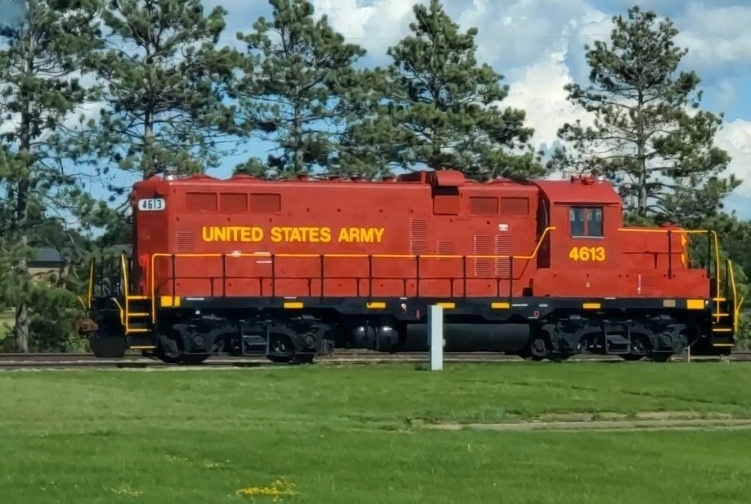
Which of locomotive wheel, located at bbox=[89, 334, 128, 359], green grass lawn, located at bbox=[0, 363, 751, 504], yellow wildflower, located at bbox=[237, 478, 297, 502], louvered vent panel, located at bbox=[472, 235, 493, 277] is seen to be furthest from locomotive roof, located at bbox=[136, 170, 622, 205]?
yellow wildflower, located at bbox=[237, 478, 297, 502]

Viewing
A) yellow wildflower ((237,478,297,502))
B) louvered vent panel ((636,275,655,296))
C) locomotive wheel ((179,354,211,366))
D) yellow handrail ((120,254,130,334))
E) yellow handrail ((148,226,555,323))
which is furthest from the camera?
louvered vent panel ((636,275,655,296))

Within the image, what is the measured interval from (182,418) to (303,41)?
2427 cm

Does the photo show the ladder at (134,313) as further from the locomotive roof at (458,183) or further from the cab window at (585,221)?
the cab window at (585,221)

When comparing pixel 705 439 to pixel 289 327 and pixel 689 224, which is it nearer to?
pixel 289 327

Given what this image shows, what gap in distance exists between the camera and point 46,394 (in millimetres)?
17312

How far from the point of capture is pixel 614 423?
15617 mm

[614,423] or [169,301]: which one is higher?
[169,301]

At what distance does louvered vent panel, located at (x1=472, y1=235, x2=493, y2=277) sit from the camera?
84.2 feet

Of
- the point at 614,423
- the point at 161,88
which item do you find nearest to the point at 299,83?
A: the point at 161,88

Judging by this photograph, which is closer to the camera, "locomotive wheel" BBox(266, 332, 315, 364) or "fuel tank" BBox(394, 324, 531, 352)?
"locomotive wheel" BBox(266, 332, 315, 364)

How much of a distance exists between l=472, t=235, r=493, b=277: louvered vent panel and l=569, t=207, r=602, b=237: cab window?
1767mm

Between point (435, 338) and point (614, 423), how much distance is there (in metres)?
7.30

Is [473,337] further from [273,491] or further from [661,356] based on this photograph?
[273,491]

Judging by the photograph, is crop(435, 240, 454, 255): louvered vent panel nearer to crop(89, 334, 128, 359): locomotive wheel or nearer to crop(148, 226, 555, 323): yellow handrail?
crop(148, 226, 555, 323): yellow handrail
